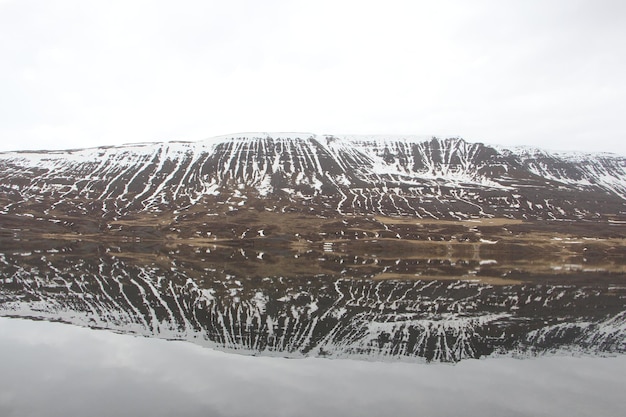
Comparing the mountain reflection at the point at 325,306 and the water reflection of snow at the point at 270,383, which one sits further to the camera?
the mountain reflection at the point at 325,306

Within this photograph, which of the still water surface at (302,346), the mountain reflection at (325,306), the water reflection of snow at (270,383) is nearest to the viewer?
the water reflection of snow at (270,383)

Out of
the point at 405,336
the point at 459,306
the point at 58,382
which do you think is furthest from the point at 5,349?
the point at 459,306

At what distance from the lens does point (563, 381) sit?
23.3 m

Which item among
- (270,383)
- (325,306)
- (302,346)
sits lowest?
(325,306)

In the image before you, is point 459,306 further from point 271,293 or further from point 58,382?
point 58,382

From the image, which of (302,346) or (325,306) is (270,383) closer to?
(302,346)

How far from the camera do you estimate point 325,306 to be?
4078 centimetres

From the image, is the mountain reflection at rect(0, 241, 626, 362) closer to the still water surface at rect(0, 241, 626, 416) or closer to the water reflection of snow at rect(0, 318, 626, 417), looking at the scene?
the still water surface at rect(0, 241, 626, 416)

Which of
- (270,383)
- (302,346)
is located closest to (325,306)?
(302,346)

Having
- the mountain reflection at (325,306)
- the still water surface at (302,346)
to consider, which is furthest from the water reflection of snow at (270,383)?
the mountain reflection at (325,306)

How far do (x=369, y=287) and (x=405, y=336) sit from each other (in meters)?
21.2

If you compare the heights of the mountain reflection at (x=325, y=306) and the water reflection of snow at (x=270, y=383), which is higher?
the water reflection of snow at (x=270, y=383)

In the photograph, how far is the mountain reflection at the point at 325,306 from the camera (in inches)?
1172

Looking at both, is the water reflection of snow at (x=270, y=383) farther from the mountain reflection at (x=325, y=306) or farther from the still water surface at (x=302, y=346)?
the mountain reflection at (x=325, y=306)
